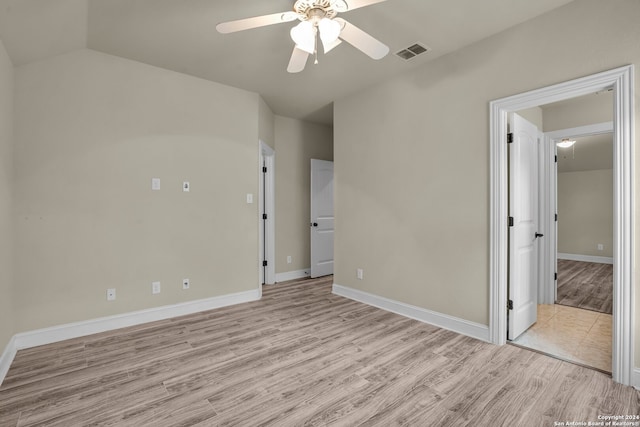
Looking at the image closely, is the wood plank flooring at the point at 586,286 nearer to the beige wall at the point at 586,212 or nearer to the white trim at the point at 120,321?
the beige wall at the point at 586,212

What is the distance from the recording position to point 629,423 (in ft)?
5.52

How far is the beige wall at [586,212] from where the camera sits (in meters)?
6.77

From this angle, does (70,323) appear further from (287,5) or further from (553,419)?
(553,419)

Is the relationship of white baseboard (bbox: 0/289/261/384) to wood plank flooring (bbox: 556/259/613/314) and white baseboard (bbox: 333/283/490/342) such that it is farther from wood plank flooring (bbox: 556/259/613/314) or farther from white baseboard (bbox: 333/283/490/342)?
wood plank flooring (bbox: 556/259/613/314)

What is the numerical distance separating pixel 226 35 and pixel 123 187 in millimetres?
1850

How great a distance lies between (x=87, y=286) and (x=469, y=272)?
3740 mm

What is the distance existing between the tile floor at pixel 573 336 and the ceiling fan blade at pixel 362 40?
2.78 metres

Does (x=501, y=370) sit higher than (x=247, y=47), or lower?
lower

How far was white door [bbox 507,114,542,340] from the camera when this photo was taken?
109 inches

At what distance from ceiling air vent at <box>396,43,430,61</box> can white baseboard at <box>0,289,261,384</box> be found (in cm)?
337

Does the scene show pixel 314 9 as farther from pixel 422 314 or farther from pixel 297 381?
pixel 422 314

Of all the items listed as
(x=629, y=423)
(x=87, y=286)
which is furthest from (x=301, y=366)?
(x=87, y=286)

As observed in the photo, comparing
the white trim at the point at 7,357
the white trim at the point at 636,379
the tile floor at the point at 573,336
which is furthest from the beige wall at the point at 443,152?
the white trim at the point at 7,357

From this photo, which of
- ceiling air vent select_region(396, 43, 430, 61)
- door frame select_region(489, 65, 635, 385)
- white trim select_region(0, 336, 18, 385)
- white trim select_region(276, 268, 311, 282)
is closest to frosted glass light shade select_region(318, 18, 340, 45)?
ceiling air vent select_region(396, 43, 430, 61)
